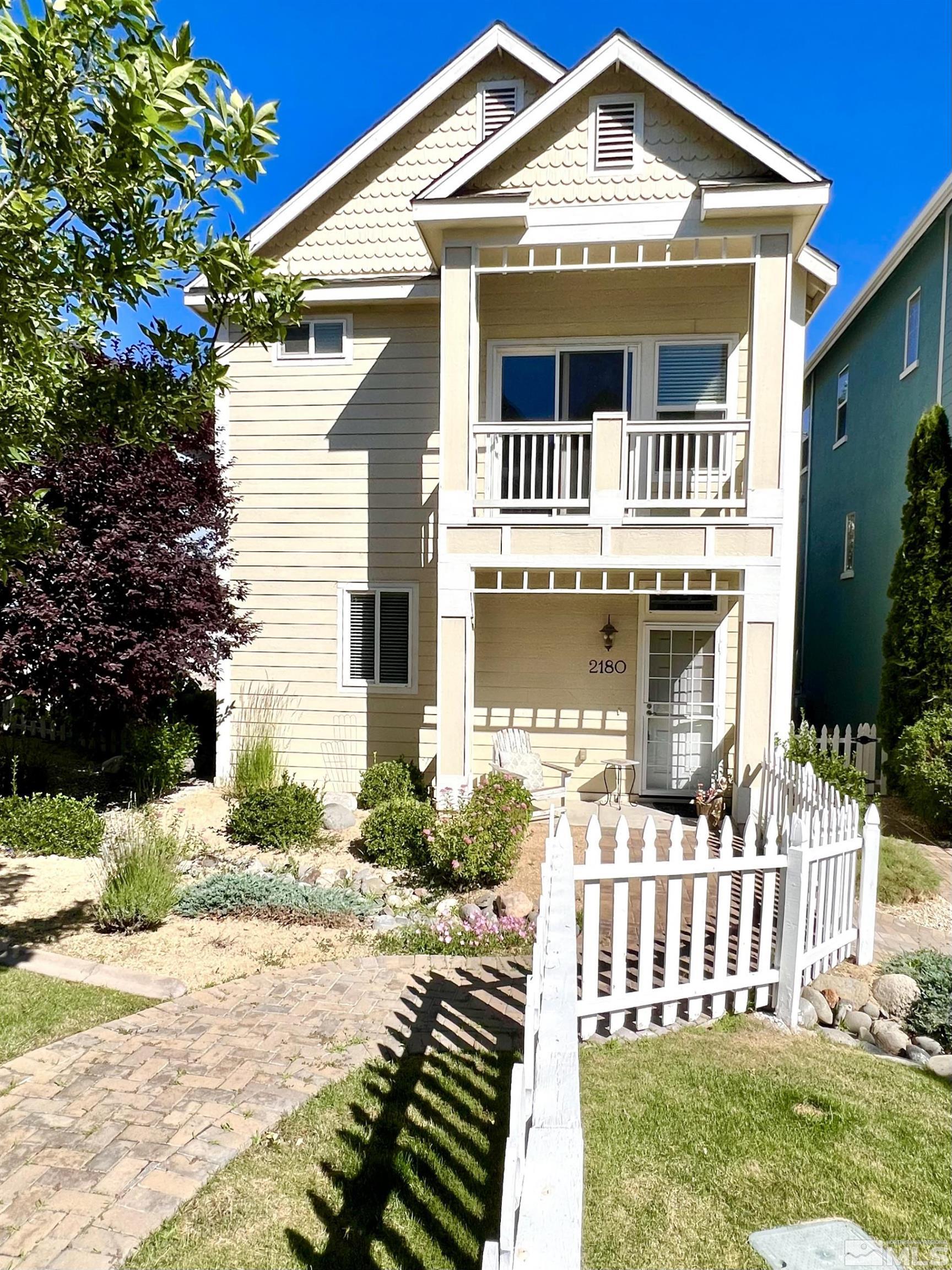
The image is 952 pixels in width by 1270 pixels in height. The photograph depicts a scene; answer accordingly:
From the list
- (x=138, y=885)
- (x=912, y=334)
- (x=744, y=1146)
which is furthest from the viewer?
(x=912, y=334)

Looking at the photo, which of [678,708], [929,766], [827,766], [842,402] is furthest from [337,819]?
[842,402]

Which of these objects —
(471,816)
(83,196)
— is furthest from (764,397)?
(83,196)

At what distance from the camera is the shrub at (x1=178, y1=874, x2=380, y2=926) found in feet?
20.5

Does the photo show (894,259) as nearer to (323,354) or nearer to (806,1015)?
(323,354)

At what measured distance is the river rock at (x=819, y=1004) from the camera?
4574 mm

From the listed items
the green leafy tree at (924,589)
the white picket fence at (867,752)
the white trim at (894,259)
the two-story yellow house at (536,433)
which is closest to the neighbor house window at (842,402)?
the white trim at (894,259)

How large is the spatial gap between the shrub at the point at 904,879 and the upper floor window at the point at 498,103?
35.0 ft

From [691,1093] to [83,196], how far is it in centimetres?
542

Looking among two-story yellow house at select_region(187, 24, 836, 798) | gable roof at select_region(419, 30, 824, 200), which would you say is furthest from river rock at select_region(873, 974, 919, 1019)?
gable roof at select_region(419, 30, 824, 200)

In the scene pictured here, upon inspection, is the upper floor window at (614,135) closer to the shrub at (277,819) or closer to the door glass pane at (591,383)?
the door glass pane at (591,383)

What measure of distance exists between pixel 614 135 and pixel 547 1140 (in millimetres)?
9984

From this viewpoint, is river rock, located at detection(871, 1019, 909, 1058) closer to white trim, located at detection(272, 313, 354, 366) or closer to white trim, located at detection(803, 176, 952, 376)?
white trim, located at detection(272, 313, 354, 366)

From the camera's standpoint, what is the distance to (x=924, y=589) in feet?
33.9

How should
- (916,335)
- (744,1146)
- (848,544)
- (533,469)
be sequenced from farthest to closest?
(848,544)
(916,335)
(533,469)
(744,1146)
